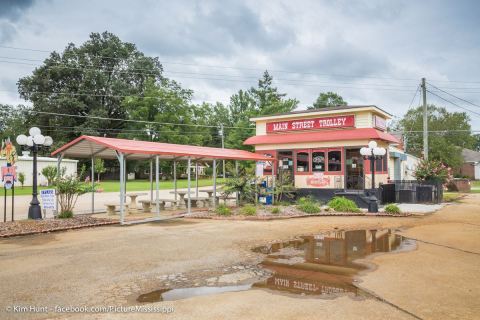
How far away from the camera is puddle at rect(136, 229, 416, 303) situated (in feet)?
17.8

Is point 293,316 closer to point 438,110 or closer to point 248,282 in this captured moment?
point 248,282

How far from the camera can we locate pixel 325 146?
20.0m

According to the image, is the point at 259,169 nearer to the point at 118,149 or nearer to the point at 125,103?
the point at 118,149

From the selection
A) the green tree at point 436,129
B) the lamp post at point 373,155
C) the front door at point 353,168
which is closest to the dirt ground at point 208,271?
the lamp post at point 373,155

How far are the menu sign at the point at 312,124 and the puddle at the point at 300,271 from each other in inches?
438

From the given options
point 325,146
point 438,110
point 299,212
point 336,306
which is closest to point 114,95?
point 325,146

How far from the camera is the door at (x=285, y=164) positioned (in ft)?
69.2

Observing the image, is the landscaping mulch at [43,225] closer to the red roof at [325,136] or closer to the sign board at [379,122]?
the red roof at [325,136]

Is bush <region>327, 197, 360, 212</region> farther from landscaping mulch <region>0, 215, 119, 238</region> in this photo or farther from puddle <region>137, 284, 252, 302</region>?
puddle <region>137, 284, 252, 302</region>

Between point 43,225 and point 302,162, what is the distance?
44.4 ft

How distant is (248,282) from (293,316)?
5.04 ft

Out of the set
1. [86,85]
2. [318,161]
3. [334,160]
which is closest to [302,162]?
[318,161]

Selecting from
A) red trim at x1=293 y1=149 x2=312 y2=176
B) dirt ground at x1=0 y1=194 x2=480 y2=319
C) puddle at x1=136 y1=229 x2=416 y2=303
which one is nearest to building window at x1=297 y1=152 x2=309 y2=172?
red trim at x1=293 y1=149 x2=312 y2=176

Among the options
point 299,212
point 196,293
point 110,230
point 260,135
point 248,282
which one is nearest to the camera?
point 196,293
